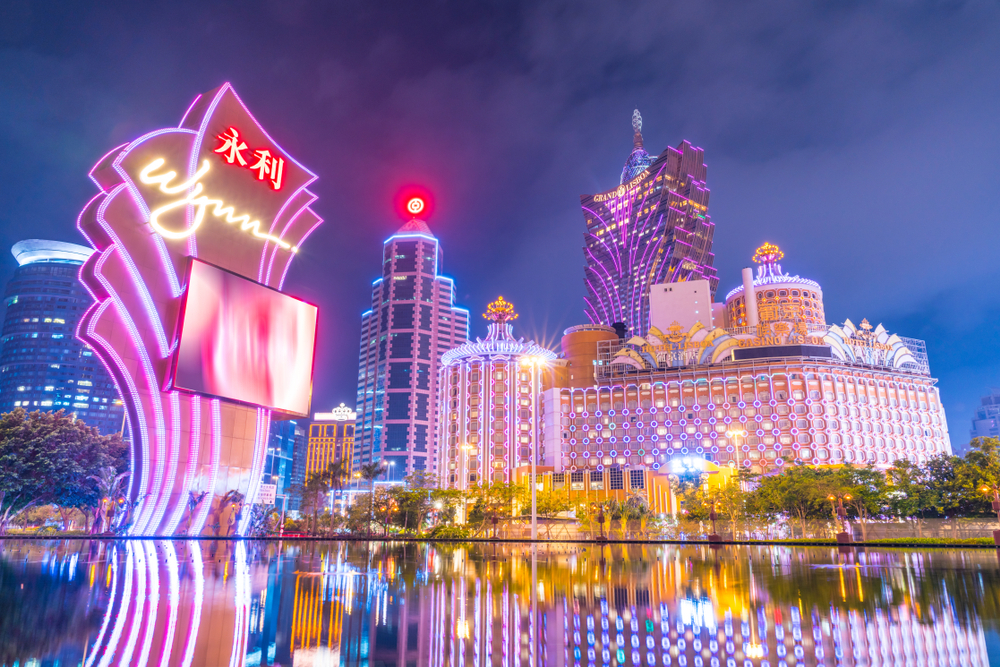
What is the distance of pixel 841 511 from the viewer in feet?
177

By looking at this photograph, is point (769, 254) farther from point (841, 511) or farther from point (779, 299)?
point (841, 511)

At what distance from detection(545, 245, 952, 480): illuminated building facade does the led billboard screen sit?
7209 cm

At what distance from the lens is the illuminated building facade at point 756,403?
364 feet

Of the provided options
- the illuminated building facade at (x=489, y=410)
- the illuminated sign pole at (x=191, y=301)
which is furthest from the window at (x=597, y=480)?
the illuminated sign pole at (x=191, y=301)

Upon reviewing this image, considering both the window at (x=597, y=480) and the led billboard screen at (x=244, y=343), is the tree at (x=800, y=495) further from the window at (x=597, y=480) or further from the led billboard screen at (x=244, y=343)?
the window at (x=597, y=480)

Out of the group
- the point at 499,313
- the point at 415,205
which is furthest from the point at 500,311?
the point at 415,205

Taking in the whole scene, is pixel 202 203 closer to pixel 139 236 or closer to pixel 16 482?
pixel 139 236

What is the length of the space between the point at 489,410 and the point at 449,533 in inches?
2419

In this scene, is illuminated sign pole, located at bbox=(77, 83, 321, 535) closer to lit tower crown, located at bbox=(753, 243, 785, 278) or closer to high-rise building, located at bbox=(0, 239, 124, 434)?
lit tower crown, located at bbox=(753, 243, 785, 278)

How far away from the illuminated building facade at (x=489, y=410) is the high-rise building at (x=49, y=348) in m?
113

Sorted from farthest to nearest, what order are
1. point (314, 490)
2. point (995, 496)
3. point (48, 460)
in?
1. point (314, 490)
2. point (48, 460)
3. point (995, 496)

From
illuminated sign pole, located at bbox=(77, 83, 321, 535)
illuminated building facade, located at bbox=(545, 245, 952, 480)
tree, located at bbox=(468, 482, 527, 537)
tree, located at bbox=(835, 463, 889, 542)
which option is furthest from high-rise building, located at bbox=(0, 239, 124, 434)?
tree, located at bbox=(835, 463, 889, 542)

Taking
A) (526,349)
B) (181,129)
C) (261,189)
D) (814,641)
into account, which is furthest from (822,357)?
(814,641)

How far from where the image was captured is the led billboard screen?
4453cm
